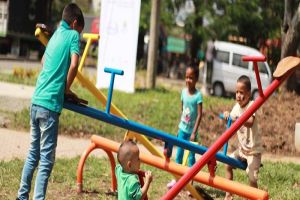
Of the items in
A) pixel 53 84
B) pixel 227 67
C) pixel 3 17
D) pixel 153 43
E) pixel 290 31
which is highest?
pixel 290 31

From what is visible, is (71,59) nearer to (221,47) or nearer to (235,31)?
(221,47)

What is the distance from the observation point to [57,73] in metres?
4.96

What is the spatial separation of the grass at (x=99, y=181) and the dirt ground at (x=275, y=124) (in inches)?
78.0

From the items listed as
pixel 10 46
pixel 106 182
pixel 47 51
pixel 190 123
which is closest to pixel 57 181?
pixel 106 182

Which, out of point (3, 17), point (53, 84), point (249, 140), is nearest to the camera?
point (53, 84)

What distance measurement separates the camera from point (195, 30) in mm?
29969

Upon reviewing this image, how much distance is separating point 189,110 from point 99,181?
4.13 ft

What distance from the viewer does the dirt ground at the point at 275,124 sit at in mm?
10148

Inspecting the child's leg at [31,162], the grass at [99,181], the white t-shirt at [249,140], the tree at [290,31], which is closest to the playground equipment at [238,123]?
the white t-shirt at [249,140]

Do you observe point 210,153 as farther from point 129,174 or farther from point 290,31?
point 290,31

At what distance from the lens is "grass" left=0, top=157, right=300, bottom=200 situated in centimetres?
620

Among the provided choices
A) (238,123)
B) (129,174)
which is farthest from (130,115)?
(129,174)

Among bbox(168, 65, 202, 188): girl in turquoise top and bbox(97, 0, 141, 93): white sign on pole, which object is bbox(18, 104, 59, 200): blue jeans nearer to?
bbox(168, 65, 202, 188): girl in turquoise top

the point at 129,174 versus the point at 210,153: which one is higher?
the point at 210,153
